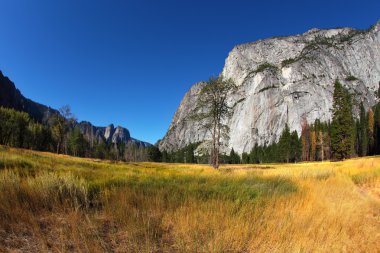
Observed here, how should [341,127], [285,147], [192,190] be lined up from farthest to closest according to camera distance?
[285,147], [341,127], [192,190]

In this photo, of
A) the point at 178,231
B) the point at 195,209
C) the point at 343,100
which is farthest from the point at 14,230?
the point at 343,100

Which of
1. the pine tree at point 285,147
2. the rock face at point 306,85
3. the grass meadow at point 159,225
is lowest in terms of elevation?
the grass meadow at point 159,225

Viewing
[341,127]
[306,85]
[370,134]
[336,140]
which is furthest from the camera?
[306,85]

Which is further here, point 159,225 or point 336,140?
point 336,140

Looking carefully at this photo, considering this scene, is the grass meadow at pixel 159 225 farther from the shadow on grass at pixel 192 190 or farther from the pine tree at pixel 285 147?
the pine tree at pixel 285 147

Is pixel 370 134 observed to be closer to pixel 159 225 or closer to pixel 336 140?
pixel 336 140

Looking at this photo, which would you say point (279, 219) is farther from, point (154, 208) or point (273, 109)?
point (273, 109)

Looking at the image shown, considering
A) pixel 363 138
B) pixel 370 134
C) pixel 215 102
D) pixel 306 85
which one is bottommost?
pixel 215 102

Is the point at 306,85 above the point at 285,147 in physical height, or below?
above

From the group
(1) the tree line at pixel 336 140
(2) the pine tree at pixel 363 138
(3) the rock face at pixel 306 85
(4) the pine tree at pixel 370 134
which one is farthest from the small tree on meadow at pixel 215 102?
(3) the rock face at pixel 306 85

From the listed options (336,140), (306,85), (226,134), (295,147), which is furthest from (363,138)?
(226,134)

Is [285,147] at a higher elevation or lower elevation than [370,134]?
lower

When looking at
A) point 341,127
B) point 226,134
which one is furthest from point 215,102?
point 341,127

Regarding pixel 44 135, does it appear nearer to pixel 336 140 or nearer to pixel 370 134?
pixel 336 140
